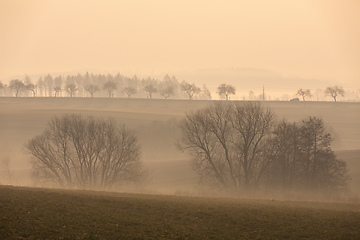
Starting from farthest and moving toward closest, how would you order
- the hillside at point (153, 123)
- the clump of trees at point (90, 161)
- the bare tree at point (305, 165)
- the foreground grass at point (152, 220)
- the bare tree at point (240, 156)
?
1. the hillside at point (153, 123)
2. the clump of trees at point (90, 161)
3. the bare tree at point (240, 156)
4. the bare tree at point (305, 165)
5. the foreground grass at point (152, 220)

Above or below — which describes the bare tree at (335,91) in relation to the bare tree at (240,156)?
above

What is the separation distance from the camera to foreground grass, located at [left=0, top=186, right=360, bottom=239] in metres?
20.0

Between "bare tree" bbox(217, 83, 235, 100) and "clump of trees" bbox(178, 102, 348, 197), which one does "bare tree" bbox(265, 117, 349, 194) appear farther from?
"bare tree" bbox(217, 83, 235, 100)

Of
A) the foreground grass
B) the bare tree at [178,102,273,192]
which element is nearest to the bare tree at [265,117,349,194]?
the bare tree at [178,102,273,192]

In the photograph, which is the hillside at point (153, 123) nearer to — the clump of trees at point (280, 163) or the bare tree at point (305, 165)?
Answer: the clump of trees at point (280, 163)

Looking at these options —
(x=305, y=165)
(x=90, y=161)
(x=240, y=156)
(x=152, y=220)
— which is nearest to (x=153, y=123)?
(x=90, y=161)

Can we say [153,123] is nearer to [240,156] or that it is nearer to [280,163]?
[240,156]

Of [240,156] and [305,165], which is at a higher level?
[240,156]

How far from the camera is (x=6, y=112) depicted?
134 m

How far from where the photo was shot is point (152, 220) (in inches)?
920

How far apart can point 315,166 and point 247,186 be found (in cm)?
990

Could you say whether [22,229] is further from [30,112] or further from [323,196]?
[30,112]

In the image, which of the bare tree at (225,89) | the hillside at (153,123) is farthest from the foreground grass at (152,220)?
the bare tree at (225,89)

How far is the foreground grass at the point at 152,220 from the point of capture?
787 inches
